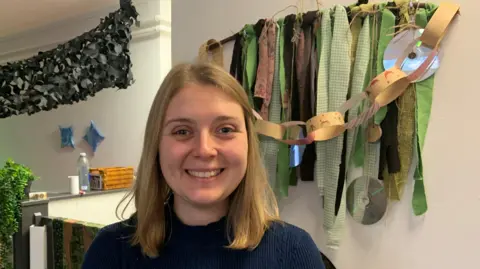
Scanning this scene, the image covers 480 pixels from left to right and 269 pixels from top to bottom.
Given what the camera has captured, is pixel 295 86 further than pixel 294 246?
Yes

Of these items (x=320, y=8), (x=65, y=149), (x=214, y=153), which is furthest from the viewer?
(x=65, y=149)

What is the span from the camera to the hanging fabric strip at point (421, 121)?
116 cm

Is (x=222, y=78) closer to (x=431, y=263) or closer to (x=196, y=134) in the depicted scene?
(x=196, y=134)

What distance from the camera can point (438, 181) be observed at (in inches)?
45.9

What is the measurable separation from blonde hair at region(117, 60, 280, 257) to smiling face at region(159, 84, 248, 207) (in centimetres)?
2

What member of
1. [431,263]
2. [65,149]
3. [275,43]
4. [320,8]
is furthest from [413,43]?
[65,149]

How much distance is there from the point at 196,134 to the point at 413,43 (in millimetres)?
682

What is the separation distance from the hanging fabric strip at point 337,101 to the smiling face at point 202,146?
0.53m

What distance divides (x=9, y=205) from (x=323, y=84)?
1363 millimetres

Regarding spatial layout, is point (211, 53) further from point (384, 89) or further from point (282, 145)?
point (384, 89)

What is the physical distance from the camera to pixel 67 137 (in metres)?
3.63

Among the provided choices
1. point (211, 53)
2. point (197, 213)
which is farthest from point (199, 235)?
point (211, 53)

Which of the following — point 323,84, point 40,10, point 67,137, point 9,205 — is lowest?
point 9,205

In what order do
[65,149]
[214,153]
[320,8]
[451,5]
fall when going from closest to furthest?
[214,153]
[451,5]
[320,8]
[65,149]
